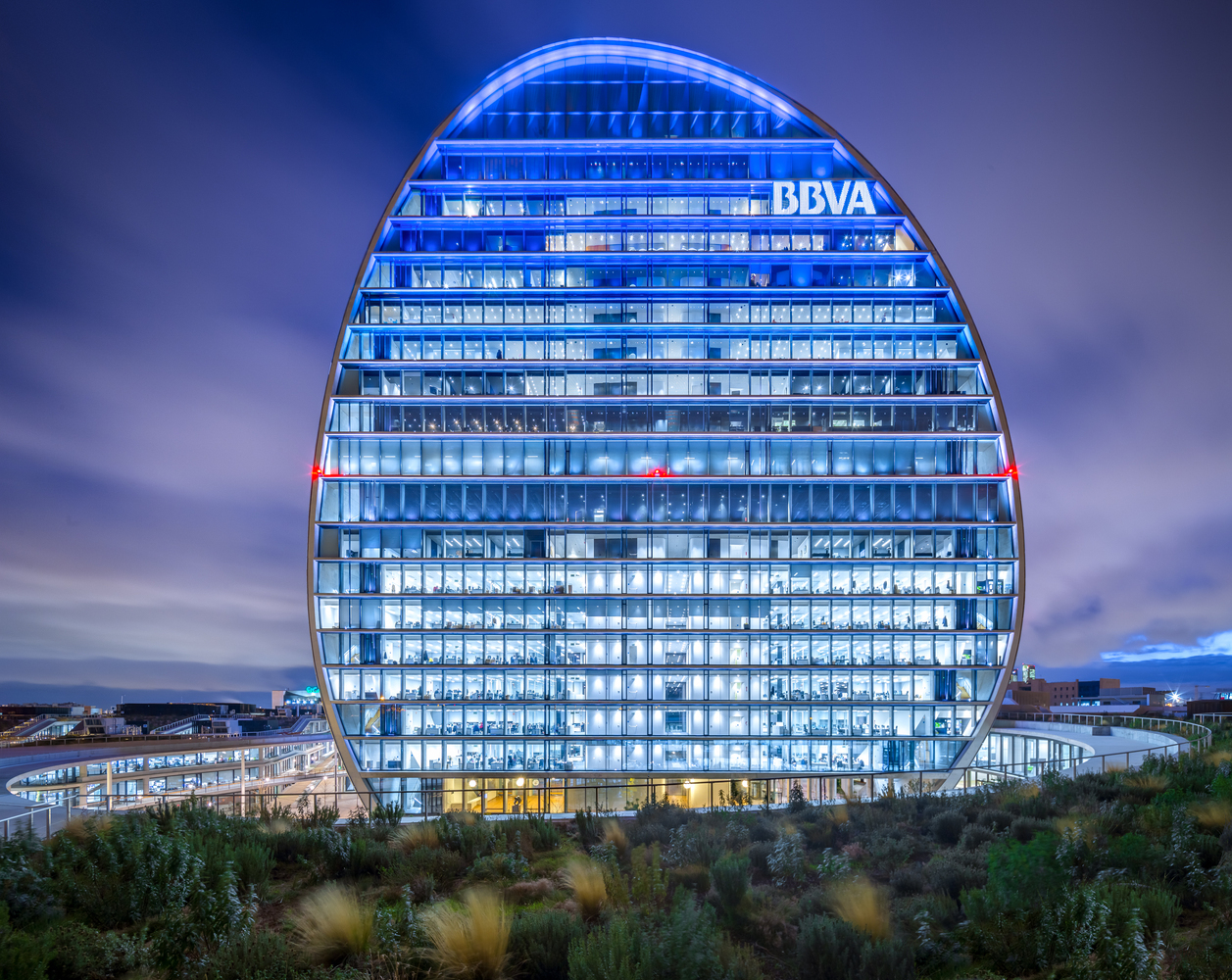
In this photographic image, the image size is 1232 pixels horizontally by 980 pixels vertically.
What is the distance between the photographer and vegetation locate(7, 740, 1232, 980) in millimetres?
8828

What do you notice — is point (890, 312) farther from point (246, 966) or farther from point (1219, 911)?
point (246, 966)

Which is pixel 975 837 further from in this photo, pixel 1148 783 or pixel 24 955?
pixel 24 955

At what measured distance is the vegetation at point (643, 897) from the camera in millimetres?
8828

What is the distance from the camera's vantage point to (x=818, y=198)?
47938 mm

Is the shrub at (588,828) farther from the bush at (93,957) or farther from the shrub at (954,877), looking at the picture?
the bush at (93,957)

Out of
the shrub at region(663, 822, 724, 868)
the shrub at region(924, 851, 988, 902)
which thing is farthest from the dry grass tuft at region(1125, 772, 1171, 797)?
the shrub at region(663, 822, 724, 868)

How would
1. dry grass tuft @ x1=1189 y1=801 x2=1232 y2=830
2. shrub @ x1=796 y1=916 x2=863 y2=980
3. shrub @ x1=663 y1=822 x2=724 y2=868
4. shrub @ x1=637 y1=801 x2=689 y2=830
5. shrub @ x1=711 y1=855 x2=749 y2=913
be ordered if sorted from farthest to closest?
shrub @ x1=637 y1=801 x2=689 y2=830 → shrub @ x1=663 y1=822 x2=724 y2=868 → dry grass tuft @ x1=1189 y1=801 x2=1232 y2=830 → shrub @ x1=711 y1=855 x2=749 y2=913 → shrub @ x1=796 y1=916 x2=863 y2=980

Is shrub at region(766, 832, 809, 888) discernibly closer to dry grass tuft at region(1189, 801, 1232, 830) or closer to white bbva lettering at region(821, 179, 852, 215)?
dry grass tuft at region(1189, 801, 1232, 830)

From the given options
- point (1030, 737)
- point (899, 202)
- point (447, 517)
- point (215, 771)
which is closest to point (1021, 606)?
point (1030, 737)

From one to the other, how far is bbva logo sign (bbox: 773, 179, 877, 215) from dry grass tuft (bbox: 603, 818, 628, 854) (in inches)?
1572

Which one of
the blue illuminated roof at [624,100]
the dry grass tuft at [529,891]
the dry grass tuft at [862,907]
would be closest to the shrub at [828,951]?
the dry grass tuft at [862,907]

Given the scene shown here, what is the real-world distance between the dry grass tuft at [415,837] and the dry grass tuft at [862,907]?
7.75 m

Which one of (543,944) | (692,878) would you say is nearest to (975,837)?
(692,878)

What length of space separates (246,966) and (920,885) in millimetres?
9480
